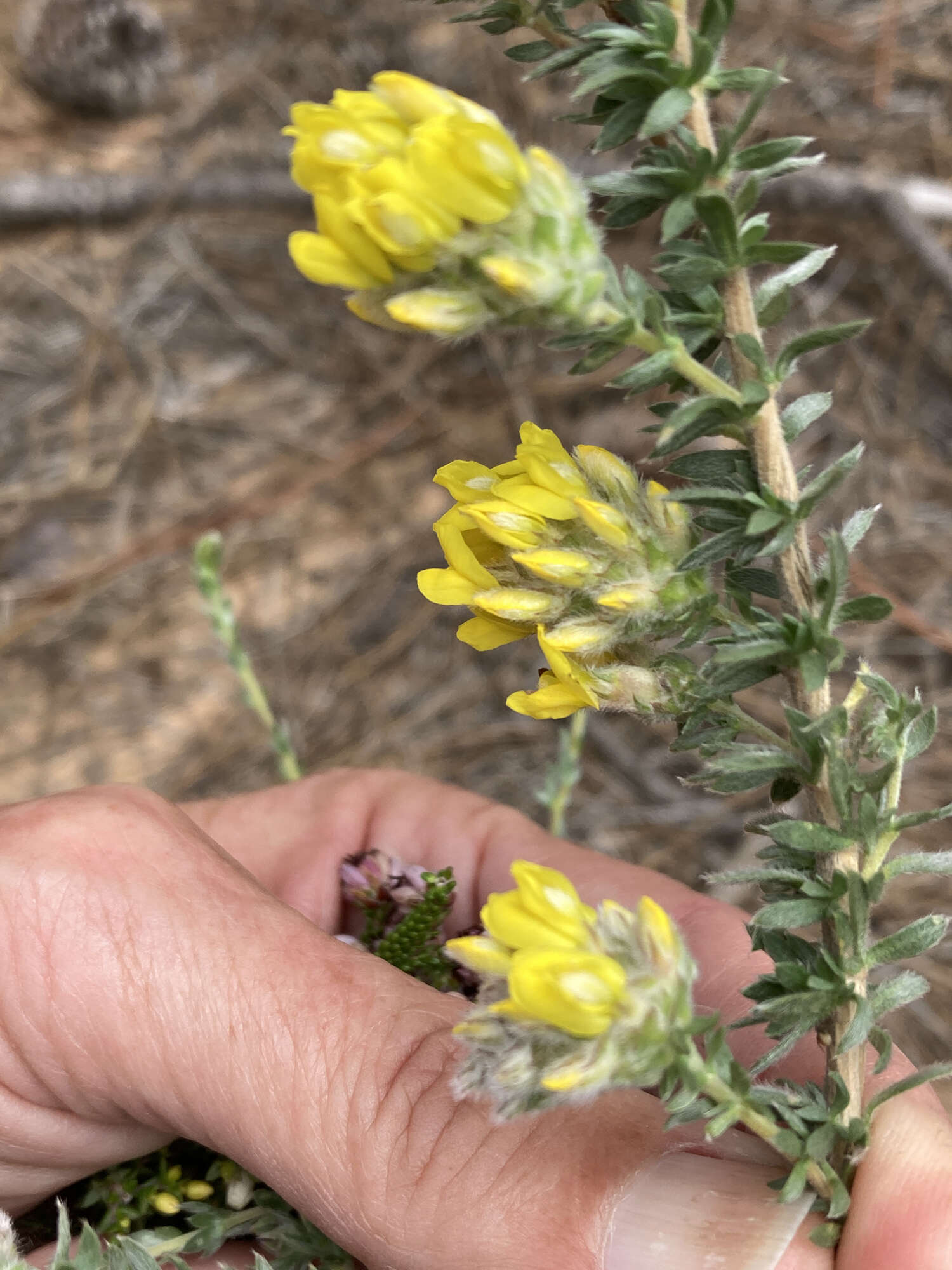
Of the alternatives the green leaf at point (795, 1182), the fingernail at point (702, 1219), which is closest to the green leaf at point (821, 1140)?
the green leaf at point (795, 1182)

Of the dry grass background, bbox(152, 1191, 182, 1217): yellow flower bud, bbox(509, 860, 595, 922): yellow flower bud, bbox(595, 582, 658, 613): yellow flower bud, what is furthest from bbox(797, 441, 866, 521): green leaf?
the dry grass background

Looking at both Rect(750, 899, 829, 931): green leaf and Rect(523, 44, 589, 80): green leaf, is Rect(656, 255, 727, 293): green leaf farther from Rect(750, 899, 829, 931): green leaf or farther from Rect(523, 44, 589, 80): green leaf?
Rect(750, 899, 829, 931): green leaf

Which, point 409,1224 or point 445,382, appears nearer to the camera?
point 409,1224

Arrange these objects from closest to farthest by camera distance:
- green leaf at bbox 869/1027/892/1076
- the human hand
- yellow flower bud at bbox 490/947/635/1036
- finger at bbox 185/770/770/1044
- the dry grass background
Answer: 1. yellow flower bud at bbox 490/947/635/1036
2. green leaf at bbox 869/1027/892/1076
3. the human hand
4. finger at bbox 185/770/770/1044
5. the dry grass background

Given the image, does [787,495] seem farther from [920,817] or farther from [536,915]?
[536,915]

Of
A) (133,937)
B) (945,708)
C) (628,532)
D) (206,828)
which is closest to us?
(628,532)

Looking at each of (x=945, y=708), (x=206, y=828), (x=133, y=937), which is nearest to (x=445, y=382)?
(x=945, y=708)

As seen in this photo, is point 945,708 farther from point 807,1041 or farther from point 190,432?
point 190,432
